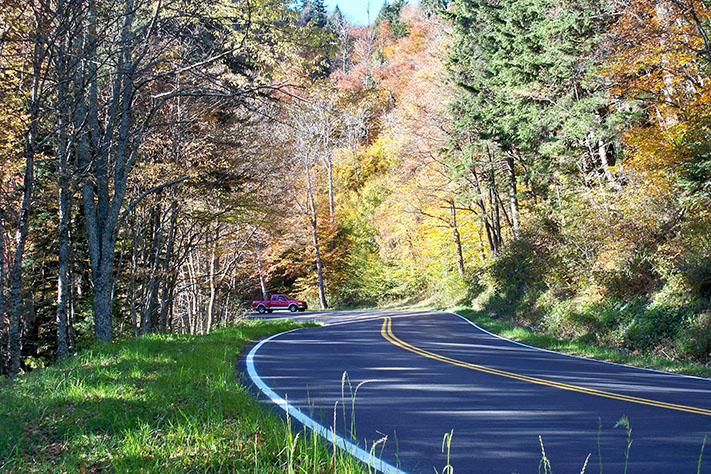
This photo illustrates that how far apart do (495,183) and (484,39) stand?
791cm

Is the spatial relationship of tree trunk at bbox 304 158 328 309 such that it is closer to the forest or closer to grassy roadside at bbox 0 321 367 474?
the forest

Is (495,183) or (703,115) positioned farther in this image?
(495,183)

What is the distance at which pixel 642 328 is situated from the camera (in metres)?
13.5

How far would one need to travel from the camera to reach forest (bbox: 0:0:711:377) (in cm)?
1209

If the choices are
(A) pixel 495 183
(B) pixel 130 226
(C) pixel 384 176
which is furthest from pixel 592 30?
(C) pixel 384 176

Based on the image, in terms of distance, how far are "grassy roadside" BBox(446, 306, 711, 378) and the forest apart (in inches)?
26.0

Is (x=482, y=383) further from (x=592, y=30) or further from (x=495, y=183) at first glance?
(x=495, y=183)

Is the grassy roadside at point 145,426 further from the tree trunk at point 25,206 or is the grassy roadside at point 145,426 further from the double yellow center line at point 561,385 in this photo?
the tree trunk at point 25,206

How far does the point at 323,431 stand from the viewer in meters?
5.12

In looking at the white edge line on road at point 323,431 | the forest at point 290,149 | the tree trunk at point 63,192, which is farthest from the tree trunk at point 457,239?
the white edge line on road at point 323,431

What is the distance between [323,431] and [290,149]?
65.1 ft

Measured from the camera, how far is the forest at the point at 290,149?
12086 millimetres

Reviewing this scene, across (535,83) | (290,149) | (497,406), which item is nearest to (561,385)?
(497,406)

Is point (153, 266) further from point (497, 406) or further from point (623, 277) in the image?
point (623, 277)
